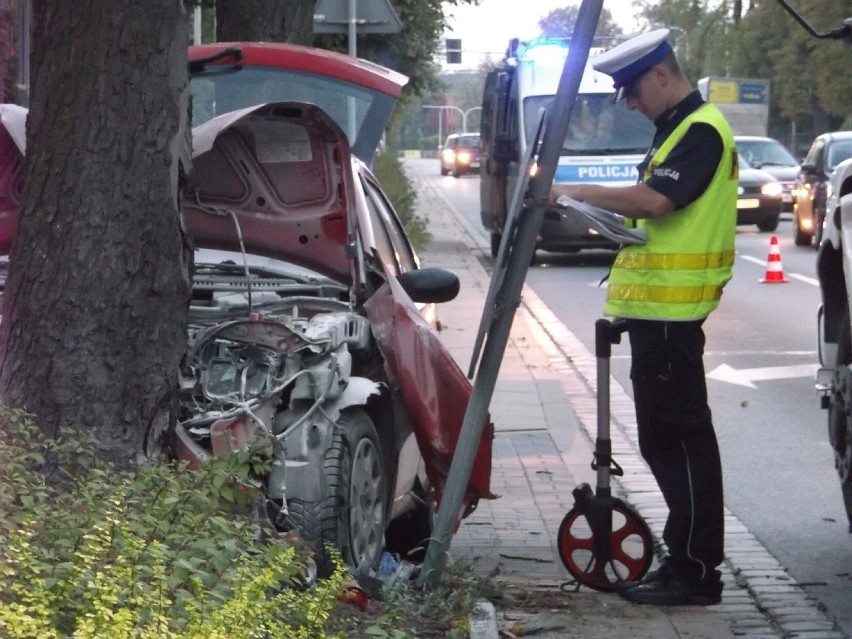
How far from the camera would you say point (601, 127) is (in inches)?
838

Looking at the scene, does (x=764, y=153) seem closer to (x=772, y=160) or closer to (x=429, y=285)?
(x=772, y=160)

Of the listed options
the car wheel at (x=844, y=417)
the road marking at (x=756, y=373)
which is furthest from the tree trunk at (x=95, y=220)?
the road marking at (x=756, y=373)

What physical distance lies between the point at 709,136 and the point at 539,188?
63 cm

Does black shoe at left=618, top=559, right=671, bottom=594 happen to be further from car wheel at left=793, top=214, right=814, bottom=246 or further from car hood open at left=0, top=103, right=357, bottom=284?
car wheel at left=793, top=214, right=814, bottom=246

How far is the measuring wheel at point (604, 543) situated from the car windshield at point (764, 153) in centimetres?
2619

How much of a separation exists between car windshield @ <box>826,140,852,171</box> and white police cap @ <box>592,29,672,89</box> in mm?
18287

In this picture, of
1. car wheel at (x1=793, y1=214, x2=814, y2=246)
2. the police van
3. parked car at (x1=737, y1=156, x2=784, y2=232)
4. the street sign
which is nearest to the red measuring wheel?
the street sign

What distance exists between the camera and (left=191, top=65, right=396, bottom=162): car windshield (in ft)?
25.1

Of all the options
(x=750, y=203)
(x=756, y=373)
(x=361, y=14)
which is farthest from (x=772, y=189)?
(x=756, y=373)

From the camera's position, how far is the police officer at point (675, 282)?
5594 millimetres

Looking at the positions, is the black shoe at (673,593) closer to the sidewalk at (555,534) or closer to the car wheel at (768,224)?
the sidewalk at (555,534)

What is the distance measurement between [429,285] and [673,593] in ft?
5.37

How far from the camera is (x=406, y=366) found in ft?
19.1

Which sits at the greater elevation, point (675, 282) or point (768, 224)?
point (675, 282)
